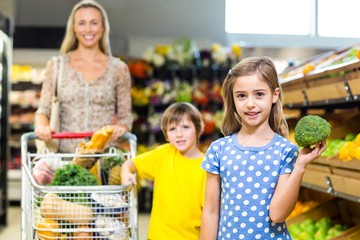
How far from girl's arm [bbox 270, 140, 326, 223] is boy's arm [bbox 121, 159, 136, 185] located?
917 mm

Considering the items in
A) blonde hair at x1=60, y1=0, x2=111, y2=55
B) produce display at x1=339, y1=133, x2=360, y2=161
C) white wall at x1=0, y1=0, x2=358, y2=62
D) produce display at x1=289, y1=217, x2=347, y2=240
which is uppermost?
white wall at x1=0, y1=0, x2=358, y2=62

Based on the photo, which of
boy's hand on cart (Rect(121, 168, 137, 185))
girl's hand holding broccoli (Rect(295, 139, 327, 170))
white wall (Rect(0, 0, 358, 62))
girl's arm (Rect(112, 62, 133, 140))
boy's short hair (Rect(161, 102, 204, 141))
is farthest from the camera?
white wall (Rect(0, 0, 358, 62))

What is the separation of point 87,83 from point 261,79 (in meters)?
1.42

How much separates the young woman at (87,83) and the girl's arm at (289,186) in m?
1.45

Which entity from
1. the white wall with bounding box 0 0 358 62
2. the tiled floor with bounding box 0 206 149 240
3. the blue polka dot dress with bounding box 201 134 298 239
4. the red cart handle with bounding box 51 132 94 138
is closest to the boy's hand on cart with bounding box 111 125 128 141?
the red cart handle with bounding box 51 132 94 138

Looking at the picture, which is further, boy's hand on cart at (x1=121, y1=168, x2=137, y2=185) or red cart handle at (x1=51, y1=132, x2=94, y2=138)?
red cart handle at (x1=51, y1=132, x2=94, y2=138)

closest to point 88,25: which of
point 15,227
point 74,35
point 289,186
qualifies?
point 74,35

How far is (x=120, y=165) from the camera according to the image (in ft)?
10.7

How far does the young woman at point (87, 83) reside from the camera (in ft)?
11.7

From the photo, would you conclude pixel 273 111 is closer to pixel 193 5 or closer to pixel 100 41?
pixel 100 41

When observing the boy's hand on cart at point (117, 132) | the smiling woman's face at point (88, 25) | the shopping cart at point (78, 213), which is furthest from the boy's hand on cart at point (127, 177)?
the smiling woman's face at point (88, 25)

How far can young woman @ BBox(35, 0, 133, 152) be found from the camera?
357 centimetres

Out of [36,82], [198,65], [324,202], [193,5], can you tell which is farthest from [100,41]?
[193,5]

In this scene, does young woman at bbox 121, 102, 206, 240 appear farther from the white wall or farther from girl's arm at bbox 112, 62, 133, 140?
the white wall
